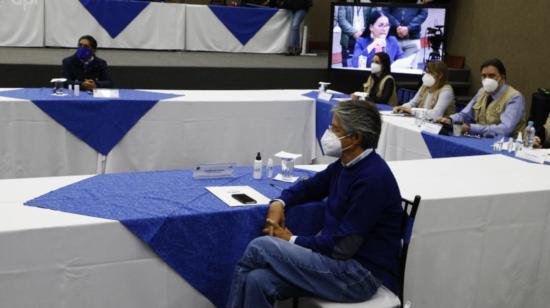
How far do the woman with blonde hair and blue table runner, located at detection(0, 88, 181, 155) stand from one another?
2.09 m

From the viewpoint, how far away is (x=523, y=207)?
2875 millimetres

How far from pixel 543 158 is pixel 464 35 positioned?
499 cm

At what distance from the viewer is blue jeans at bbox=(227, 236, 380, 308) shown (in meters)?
2.21

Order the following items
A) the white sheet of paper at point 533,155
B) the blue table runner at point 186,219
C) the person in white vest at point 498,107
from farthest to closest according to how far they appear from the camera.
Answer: the person in white vest at point 498,107 → the white sheet of paper at point 533,155 → the blue table runner at point 186,219

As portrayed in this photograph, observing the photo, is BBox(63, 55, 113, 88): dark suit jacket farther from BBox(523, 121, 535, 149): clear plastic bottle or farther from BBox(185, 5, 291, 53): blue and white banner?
BBox(523, 121, 535, 149): clear plastic bottle

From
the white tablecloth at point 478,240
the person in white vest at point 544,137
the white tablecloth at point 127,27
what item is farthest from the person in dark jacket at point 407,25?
the white tablecloth at point 478,240

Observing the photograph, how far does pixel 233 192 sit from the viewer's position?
2652 millimetres

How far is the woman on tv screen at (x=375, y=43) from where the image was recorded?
8.11 meters

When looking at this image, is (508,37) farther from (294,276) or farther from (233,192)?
(294,276)

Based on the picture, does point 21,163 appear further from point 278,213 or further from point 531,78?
point 531,78

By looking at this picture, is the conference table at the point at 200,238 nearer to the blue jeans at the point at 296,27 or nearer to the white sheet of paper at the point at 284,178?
the white sheet of paper at the point at 284,178

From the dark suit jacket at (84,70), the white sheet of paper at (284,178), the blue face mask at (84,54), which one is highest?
the blue face mask at (84,54)

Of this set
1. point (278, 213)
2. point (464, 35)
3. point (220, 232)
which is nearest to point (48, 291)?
point (220, 232)

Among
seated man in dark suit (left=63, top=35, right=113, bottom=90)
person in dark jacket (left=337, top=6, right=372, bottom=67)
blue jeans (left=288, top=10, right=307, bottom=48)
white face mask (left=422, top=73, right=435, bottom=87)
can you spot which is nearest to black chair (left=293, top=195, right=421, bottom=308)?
white face mask (left=422, top=73, right=435, bottom=87)
